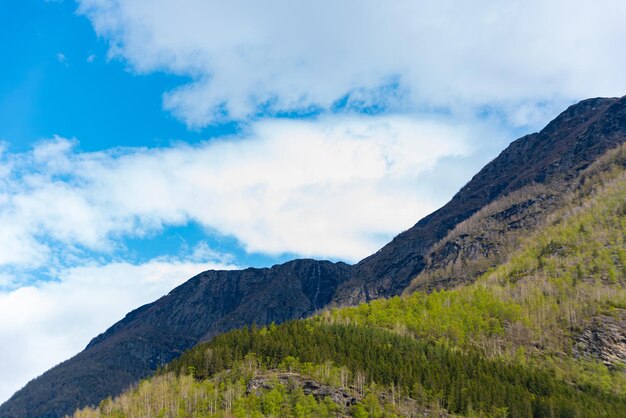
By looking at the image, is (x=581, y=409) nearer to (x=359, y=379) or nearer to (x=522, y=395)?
(x=522, y=395)

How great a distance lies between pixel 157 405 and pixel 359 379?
76428mm

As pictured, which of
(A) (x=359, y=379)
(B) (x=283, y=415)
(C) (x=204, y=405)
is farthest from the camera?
(A) (x=359, y=379)

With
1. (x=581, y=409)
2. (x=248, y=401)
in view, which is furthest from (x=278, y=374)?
(x=581, y=409)

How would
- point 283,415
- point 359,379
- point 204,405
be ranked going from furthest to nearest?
point 359,379 < point 204,405 < point 283,415

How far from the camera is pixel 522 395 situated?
7589 inches

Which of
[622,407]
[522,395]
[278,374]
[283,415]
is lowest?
[622,407]

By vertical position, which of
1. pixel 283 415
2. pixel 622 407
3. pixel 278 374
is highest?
pixel 278 374

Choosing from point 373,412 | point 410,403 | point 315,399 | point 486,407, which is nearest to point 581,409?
point 486,407

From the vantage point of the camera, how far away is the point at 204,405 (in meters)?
185

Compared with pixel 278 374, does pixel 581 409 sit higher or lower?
lower

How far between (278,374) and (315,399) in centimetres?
2119

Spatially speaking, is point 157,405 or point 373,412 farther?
point 157,405

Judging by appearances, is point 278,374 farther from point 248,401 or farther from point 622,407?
point 622,407

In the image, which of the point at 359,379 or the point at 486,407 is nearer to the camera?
the point at 486,407
